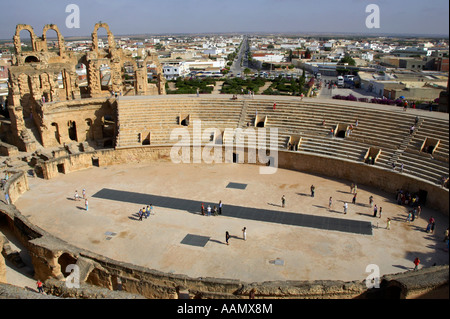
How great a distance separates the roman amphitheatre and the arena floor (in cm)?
7

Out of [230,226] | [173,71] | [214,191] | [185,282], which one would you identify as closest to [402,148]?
[214,191]

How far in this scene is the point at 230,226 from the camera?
670 inches

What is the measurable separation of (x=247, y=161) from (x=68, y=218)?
1115 centimetres

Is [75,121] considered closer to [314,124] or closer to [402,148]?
[314,124]

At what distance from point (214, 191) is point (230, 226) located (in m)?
3.88

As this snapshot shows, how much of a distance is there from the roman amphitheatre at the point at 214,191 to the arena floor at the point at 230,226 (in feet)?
0.24

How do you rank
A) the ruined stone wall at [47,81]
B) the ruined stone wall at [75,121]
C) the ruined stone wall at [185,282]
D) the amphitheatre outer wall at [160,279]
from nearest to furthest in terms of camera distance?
the ruined stone wall at [185,282]
the amphitheatre outer wall at [160,279]
the ruined stone wall at [47,81]
the ruined stone wall at [75,121]

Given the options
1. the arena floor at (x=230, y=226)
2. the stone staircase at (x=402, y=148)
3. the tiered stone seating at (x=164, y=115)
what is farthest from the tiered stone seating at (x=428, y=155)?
the tiered stone seating at (x=164, y=115)

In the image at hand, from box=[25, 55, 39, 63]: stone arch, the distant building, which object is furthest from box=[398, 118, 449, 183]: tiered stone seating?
the distant building

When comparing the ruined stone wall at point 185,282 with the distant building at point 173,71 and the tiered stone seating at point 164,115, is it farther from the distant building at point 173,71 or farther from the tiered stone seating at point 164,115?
the distant building at point 173,71

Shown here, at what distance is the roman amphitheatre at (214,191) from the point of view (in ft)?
43.0

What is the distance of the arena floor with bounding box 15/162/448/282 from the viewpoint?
46.4ft

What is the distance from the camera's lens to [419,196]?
61.6ft
